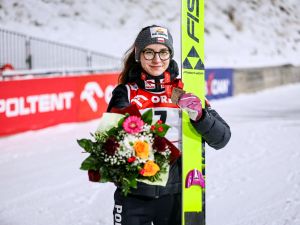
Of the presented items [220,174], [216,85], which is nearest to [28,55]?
[216,85]

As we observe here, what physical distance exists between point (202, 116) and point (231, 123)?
28.8 ft

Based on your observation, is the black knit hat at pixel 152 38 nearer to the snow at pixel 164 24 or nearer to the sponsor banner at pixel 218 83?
the sponsor banner at pixel 218 83

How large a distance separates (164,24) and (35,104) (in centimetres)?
2782

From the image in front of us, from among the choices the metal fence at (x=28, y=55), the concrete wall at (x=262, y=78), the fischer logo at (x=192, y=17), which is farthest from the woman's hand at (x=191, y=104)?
the concrete wall at (x=262, y=78)

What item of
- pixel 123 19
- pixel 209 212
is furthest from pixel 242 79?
pixel 123 19

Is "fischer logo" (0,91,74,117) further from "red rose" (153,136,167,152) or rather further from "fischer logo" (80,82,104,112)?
"red rose" (153,136,167,152)

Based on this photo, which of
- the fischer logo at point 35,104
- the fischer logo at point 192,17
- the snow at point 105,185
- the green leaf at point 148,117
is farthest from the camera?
the fischer logo at point 35,104

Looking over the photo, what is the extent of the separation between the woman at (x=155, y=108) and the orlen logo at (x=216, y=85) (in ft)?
43.6

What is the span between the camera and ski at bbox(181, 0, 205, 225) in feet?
7.97

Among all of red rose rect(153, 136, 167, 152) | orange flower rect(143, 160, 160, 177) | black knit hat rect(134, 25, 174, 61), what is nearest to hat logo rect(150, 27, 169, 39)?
black knit hat rect(134, 25, 174, 61)

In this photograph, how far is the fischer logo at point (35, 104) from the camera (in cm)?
905

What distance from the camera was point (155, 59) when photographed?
233cm

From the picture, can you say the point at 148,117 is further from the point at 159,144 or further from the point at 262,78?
the point at 262,78

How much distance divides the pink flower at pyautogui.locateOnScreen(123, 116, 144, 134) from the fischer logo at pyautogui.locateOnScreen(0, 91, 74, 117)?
7298mm
